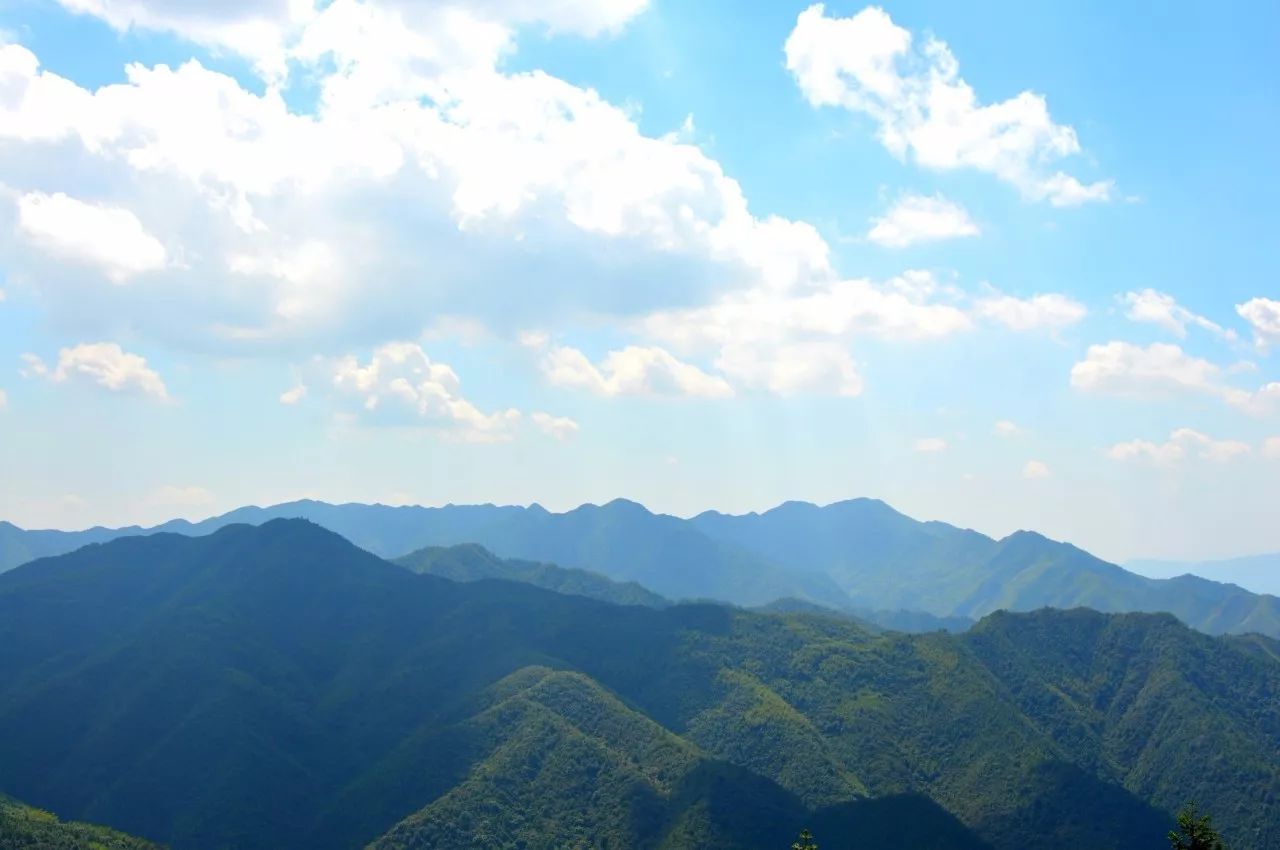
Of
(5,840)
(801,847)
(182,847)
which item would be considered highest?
Answer: (801,847)

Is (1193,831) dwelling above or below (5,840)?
above

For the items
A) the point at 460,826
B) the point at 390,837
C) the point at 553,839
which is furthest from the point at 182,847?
the point at 553,839

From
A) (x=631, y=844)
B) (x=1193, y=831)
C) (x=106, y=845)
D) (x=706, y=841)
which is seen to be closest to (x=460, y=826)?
(x=631, y=844)

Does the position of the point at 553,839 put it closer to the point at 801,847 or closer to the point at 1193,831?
the point at 801,847

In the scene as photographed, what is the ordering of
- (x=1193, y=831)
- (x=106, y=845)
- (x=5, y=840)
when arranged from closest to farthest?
(x=1193, y=831), (x=5, y=840), (x=106, y=845)

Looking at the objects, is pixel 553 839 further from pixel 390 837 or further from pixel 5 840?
pixel 5 840

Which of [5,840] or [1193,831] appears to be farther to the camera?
[5,840]

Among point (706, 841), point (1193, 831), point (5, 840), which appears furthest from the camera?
point (706, 841)
